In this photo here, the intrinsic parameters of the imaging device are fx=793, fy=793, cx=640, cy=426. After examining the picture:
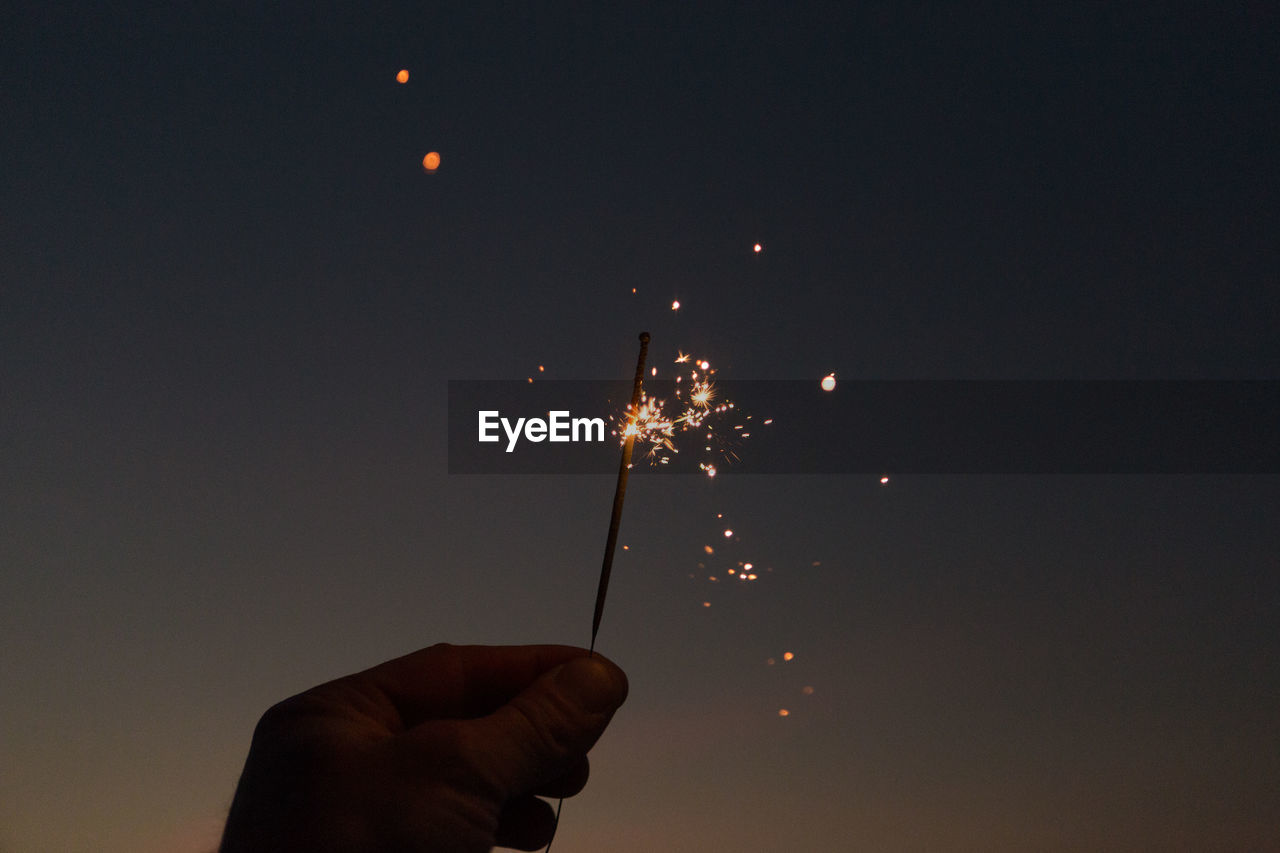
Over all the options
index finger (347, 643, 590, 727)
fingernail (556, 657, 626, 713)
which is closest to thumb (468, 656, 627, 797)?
fingernail (556, 657, 626, 713)

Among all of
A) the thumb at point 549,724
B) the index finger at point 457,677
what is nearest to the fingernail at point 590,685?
the thumb at point 549,724

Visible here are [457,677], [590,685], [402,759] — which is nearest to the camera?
[402,759]

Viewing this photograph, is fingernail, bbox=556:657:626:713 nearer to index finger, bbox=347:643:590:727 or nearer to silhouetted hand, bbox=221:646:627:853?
silhouetted hand, bbox=221:646:627:853

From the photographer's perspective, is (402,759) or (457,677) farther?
(457,677)

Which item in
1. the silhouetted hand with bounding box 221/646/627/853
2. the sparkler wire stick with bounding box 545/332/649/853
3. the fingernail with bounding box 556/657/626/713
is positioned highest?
the sparkler wire stick with bounding box 545/332/649/853

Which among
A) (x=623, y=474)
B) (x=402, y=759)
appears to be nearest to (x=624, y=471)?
(x=623, y=474)

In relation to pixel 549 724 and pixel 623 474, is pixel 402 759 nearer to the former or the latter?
pixel 549 724

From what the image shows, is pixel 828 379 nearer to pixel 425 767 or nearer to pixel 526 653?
pixel 526 653
